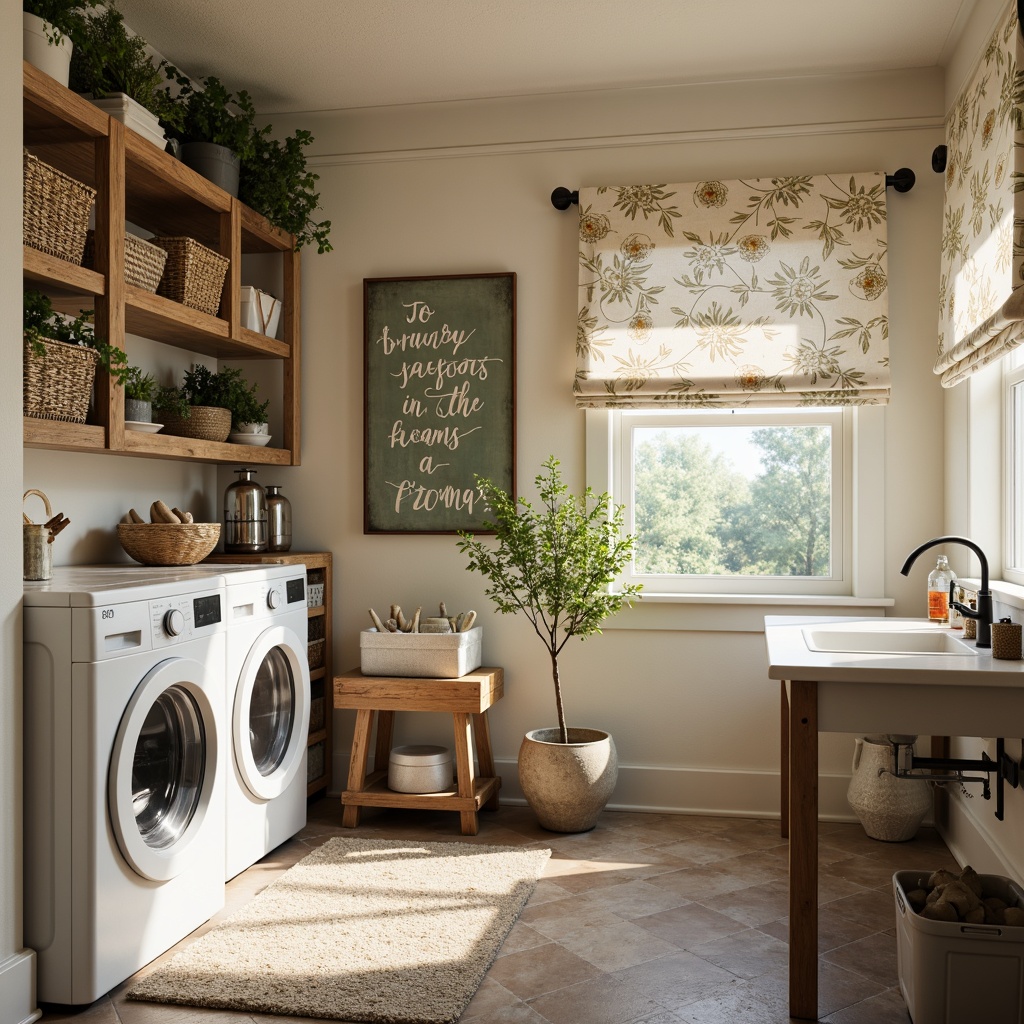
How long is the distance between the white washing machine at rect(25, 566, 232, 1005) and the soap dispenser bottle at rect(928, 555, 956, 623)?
7.10 feet

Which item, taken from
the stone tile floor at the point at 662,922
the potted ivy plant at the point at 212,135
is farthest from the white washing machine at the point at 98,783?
the potted ivy plant at the point at 212,135

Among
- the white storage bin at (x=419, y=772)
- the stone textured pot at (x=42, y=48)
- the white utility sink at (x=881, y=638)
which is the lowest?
the white storage bin at (x=419, y=772)

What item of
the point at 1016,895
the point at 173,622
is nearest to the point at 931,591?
the point at 1016,895

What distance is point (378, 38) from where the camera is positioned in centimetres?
322

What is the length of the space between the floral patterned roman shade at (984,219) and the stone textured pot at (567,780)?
1.66 meters

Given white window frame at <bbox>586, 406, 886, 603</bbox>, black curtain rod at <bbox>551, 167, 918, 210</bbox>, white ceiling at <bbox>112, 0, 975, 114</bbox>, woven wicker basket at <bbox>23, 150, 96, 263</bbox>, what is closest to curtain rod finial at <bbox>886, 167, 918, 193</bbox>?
black curtain rod at <bbox>551, 167, 918, 210</bbox>

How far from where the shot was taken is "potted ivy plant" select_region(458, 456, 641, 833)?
3250 mm

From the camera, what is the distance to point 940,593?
3008 mm

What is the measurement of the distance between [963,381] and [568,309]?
1.38 m

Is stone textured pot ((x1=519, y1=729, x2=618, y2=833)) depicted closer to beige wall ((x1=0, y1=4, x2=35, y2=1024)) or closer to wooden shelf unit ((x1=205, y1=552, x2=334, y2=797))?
wooden shelf unit ((x1=205, y1=552, x2=334, y2=797))

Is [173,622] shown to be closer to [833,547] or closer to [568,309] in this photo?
[568,309]

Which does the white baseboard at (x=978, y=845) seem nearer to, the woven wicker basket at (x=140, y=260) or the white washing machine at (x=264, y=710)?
the white washing machine at (x=264, y=710)

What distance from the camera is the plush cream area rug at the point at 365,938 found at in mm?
2156

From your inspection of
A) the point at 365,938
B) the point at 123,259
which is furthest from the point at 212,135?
the point at 365,938
